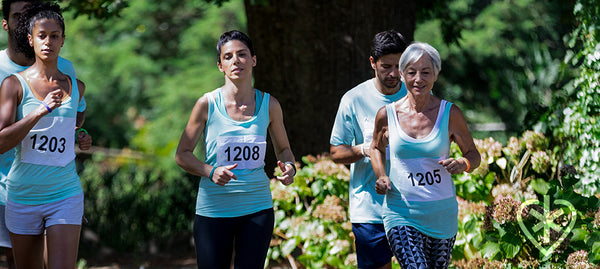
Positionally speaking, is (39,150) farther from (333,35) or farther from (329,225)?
(333,35)

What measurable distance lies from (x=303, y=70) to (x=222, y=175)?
3.52m

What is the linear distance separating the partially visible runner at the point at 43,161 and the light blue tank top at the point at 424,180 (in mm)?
1681

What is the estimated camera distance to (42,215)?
13.0ft

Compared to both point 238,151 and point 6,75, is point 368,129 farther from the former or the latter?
point 6,75

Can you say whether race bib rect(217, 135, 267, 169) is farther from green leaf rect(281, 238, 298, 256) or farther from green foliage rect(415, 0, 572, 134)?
green foliage rect(415, 0, 572, 134)

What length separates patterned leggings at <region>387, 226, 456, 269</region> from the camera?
151 inches

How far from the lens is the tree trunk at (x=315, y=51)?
7.05 metres

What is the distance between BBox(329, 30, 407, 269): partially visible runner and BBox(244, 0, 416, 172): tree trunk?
8.54 ft

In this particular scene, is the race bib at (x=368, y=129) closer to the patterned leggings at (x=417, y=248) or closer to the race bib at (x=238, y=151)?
the patterned leggings at (x=417, y=248)

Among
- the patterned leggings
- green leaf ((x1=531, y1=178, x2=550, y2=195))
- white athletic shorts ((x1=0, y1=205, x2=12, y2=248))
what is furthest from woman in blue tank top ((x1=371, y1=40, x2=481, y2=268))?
white athletic shorts ((x1=0, y1=205, x2=12, y2=248))

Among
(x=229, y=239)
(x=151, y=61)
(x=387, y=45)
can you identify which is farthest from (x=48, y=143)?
(x=151, y=61)

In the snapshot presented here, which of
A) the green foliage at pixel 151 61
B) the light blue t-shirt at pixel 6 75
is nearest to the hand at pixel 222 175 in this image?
the light blue t-shirt at pixel 6 75

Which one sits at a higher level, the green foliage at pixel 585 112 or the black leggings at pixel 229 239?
the green foliage at pixel 585 112

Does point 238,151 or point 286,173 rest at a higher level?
point 238,151
